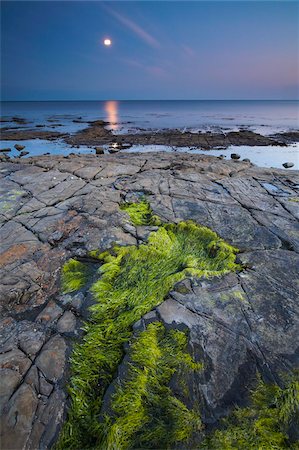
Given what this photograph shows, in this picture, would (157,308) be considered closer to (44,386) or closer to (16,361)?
(44,386)

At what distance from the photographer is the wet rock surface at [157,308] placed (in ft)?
8.15

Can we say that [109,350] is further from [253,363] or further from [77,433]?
[253,363]

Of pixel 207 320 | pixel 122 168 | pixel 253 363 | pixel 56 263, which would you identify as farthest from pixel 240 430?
pixel 122 168

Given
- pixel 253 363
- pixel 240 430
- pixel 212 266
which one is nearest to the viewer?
pixel 240 430

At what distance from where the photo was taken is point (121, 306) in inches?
137

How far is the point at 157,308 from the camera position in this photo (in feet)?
10.9

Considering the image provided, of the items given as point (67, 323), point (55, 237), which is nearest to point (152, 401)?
point (67, 323)

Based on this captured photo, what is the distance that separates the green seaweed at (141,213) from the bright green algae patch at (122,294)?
37 centimetres

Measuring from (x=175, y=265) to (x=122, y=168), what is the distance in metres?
5.40

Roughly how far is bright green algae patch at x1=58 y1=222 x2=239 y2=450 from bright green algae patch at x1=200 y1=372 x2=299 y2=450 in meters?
0.42

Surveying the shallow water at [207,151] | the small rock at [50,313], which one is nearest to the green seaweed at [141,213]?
the small rock at [50,313]

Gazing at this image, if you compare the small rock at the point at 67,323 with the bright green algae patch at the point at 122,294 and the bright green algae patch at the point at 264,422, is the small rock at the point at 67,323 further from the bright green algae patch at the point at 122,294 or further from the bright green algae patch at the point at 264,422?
the bright green algae patch at the point at 264,422

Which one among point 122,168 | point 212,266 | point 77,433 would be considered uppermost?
point 122,168

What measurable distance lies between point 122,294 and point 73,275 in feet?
2.97
